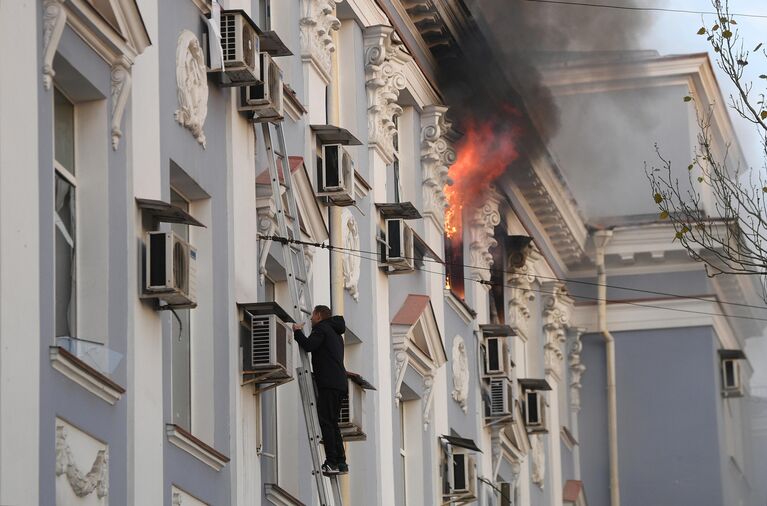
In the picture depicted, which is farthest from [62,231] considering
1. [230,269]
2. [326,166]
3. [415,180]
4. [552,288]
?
[552,288]

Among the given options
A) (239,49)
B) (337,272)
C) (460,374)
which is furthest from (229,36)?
(460,374)

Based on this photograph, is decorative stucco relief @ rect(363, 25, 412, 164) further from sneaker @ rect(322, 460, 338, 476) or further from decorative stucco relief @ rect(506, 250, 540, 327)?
decorative stucco relief @ rect(506, 250, 540, 327)

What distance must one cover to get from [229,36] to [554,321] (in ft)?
59.2

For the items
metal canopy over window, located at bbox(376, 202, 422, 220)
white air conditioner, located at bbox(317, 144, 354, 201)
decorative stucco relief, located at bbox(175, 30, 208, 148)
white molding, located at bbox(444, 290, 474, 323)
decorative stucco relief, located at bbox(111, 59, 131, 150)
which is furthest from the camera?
white molding, located at bbox(444, 290, 474, 323)

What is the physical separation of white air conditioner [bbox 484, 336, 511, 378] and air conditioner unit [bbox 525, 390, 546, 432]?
7.64 ft

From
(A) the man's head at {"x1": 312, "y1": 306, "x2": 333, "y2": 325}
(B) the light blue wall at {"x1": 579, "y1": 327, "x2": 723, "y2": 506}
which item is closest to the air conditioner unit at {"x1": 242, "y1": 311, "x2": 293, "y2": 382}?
(A) the man's head at {"x1": 312, "y1": 306, "x2": 333, "y2": 325}

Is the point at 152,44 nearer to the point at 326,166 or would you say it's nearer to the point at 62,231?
the point at 62,231

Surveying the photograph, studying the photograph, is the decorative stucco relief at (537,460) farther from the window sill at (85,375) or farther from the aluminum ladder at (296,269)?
the window sill at (85,375)

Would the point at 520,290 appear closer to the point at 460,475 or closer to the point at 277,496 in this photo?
the point at 460,475

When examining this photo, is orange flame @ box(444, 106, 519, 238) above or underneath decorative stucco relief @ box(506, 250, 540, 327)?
above

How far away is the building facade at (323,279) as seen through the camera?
11281 millimetres

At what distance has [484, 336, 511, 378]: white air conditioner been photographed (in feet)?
87.0

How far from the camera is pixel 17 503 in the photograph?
1026 cm

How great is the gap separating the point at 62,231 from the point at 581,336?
2457 centimetres
